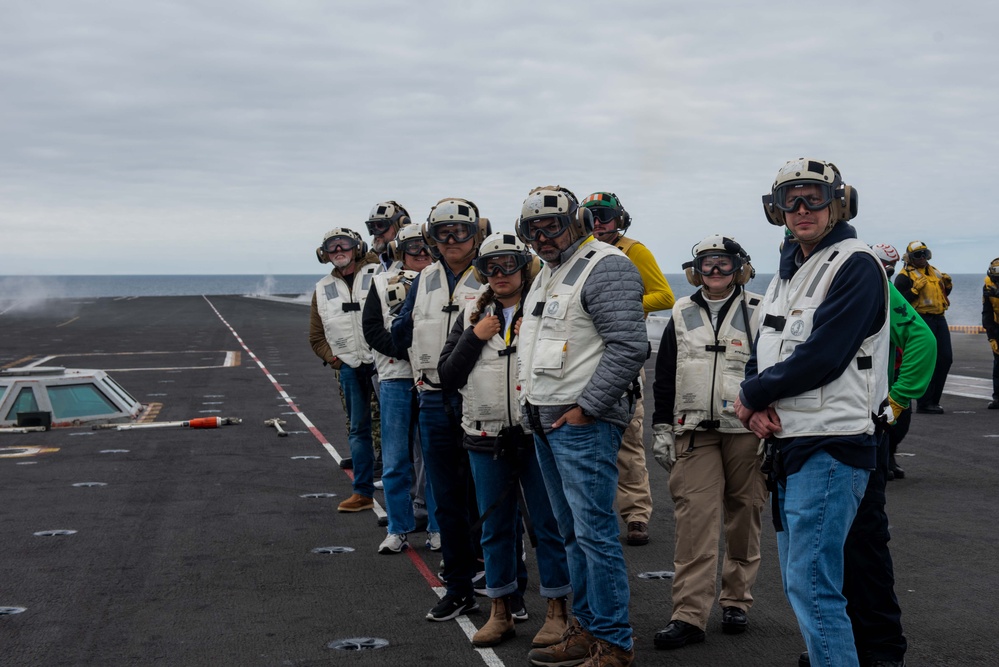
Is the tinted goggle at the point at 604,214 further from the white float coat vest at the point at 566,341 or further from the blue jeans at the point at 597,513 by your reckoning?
the blue jeans at the point at 597,513

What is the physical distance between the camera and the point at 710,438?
17.9 feet

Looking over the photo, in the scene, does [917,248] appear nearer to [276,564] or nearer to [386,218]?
[386,218]

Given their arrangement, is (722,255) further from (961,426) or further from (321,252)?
(961,426)

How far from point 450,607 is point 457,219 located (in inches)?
88.8

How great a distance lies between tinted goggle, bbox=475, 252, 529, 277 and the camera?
5152mm

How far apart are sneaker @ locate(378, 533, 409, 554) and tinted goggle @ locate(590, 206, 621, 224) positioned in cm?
271

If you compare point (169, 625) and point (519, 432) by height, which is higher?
point (519, 432)

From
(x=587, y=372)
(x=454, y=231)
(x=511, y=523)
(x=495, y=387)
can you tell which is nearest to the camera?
(x=587, y=372)

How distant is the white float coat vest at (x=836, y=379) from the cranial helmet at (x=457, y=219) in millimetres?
2419

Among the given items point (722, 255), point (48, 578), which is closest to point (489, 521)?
point (722, 255)

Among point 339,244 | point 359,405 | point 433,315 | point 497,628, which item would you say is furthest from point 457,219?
point 359,405

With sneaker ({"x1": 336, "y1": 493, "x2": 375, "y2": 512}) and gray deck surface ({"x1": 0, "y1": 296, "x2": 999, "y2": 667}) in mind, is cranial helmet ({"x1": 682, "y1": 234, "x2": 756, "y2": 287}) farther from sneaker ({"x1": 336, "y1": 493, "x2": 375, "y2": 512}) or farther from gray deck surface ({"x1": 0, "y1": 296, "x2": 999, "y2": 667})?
sneaker ({"x1": 336, "y1": 493, "x2": 375, "y2": 512})

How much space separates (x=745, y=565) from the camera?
551 cm

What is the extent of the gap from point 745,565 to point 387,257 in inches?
166
